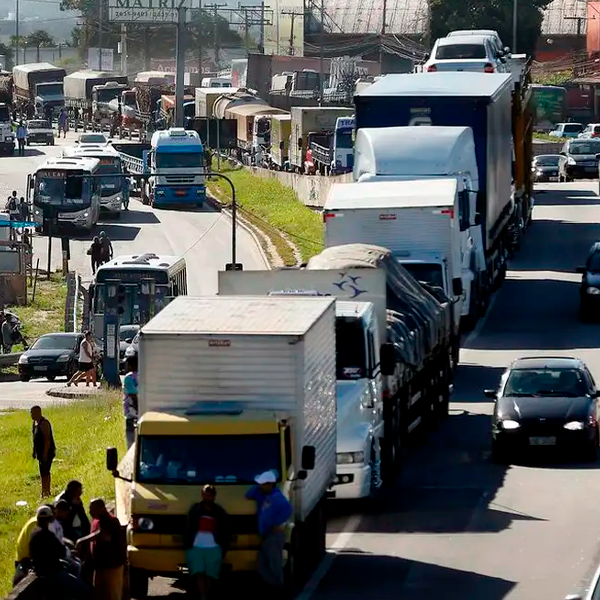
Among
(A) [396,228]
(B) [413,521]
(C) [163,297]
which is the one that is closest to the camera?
(B) [413,521]

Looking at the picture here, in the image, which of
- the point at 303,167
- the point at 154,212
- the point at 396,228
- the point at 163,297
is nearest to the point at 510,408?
the point at 396,228

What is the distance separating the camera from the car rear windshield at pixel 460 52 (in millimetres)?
56750

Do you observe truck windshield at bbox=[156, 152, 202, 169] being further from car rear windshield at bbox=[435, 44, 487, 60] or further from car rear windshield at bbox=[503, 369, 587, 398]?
car rear windshield at bbox=[503, 369, 587, 398]

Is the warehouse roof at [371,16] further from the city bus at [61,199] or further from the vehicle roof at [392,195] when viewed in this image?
the vehicle roof at [392,195]

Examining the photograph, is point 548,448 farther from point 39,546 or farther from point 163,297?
point 163,297

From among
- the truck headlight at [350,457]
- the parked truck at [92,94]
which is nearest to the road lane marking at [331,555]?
the truck headlight at [350,457]

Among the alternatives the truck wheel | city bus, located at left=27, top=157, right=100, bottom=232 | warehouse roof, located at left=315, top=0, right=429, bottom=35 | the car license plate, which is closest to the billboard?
warehouse roof, located at left=315, top=0, right=429, bottom=35

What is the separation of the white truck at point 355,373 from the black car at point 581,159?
169 ft

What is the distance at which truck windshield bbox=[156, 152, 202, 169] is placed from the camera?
7431cm

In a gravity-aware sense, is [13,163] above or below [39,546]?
below

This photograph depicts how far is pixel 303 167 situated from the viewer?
267ft

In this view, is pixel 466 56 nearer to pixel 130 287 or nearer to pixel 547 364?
pixel 130 287

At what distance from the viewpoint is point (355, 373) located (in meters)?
22.0

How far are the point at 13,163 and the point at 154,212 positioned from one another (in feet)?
77.2
